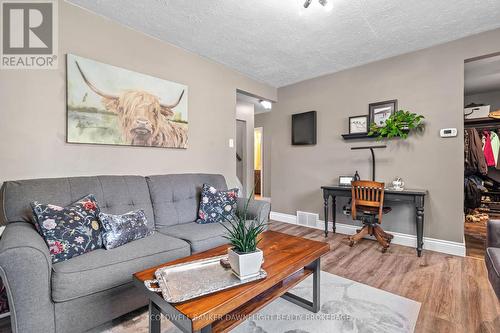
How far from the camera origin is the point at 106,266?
1420 millimetres

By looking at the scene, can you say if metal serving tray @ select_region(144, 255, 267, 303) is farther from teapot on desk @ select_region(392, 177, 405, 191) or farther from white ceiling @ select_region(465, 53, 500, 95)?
white ceiling @ select_region(465, 53, 500, 95)

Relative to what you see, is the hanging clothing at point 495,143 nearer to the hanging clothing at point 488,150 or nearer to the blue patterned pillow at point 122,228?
the hanging clothing at point 488,150

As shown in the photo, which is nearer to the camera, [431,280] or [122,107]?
[431,280]

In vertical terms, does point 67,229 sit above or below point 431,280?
above

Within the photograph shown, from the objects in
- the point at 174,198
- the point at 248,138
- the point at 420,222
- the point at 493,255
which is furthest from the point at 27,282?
the point at 248,138

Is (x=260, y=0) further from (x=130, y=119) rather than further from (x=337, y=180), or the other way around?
(x=337, y=180)

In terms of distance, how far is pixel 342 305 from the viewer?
1728 mm

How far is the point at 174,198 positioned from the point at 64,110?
121 centimetres

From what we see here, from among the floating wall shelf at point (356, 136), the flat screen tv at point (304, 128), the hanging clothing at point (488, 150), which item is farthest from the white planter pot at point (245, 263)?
the hanging clothing at point (488, 150)

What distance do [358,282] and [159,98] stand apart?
2.68 metres

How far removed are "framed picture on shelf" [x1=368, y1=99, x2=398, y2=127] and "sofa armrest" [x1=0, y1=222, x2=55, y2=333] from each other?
3.61 meters

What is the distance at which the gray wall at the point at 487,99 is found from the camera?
4.31 m

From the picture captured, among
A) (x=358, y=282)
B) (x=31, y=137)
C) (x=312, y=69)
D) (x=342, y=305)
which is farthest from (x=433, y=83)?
(x=31, y=137)

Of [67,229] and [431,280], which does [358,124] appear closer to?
[431,280]
